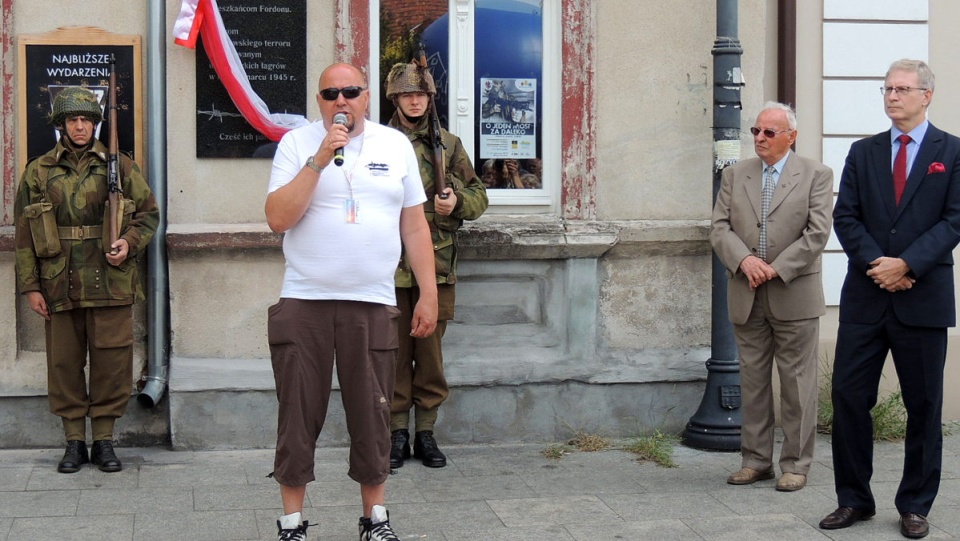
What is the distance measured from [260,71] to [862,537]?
409cm

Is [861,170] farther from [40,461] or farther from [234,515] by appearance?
[40,461]

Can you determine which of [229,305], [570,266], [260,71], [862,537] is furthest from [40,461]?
[862,537]

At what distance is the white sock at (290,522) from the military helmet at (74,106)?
2734 millimetres

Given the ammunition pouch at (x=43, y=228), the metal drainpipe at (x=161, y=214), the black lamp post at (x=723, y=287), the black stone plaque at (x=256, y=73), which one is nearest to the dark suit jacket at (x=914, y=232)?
the black lamp post at (x=723, y=287)

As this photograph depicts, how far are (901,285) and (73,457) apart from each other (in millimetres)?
4187

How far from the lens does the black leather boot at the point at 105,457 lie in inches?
267

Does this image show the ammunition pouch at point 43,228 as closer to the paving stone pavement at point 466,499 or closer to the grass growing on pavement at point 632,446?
the paving stone pavement at point 466,499

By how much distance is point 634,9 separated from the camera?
7879mm

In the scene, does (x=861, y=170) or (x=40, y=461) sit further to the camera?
(x=40, y=461)

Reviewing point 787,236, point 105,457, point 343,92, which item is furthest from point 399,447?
point 343,92

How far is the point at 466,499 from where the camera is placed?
6344mm

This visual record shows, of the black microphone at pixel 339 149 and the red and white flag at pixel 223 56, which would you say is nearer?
the black microphone at pixel 339 149

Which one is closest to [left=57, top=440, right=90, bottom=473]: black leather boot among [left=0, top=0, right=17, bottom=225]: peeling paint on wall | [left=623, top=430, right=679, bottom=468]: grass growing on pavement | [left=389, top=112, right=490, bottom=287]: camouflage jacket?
[left=0, top=0, right=17, bottom=225]: peeling paint on wall

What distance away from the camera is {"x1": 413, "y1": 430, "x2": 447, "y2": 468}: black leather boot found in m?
7.06
